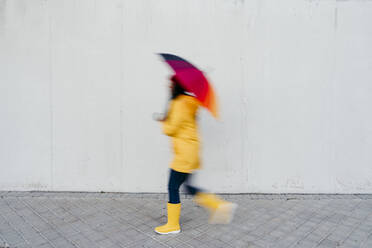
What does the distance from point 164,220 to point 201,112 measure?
1824 millimetres

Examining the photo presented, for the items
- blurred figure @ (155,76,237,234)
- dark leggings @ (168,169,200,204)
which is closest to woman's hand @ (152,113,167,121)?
blurred figure @ (155,76,237,234)

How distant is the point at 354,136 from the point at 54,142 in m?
5.01

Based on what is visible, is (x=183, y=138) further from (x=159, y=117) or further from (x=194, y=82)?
(x=194, y=82)

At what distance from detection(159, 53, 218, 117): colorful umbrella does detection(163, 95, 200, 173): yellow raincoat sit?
0.58 ft

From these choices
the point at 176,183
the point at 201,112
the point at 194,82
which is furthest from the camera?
the point at 201,112

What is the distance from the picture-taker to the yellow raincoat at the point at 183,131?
11.0 feet

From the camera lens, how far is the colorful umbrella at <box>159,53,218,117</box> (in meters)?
3.18

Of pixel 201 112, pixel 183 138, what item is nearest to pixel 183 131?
pixel 183 138

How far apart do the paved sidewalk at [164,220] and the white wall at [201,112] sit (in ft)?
1.16

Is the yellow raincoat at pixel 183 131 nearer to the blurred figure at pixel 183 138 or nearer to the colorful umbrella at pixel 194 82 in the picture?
the blurred figure at pixel 183 138

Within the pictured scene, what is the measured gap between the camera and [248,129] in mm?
4949

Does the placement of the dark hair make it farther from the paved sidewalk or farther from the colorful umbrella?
the paved sidewalk

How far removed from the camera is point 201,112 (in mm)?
4922

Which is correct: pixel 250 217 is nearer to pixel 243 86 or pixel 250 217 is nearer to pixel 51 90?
pixel 243 86
